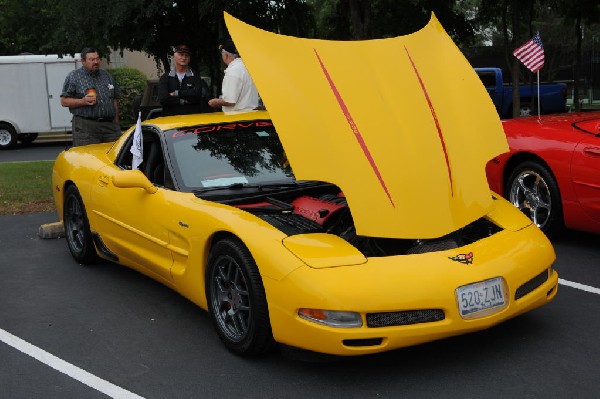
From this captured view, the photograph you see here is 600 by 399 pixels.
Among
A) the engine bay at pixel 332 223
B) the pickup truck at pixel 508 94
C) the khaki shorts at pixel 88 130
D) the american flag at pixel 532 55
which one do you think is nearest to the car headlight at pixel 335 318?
the engine bay at pixel 332 223

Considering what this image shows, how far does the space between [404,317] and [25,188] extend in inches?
334

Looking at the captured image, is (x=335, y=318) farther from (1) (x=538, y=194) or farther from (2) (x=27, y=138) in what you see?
(2) (x=27, y=138)

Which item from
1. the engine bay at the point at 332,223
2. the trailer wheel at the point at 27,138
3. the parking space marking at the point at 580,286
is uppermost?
the engine bay at the point at 332,223

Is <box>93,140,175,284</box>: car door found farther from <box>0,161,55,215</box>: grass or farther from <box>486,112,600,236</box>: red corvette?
<box>0,161,55,215</box>: grass

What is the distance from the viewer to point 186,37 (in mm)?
18609

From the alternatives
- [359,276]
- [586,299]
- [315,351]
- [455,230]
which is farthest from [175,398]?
[586,299]

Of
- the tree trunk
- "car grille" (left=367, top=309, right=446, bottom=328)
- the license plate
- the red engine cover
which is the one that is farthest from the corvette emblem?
the tree trunk

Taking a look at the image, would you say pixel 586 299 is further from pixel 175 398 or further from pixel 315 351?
pixel 175 398

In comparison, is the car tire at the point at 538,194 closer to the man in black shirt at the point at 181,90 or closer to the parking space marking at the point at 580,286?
the parking space marking at the point at 580,286

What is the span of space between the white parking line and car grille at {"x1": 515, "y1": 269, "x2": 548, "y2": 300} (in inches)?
79.2

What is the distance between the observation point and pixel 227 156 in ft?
16.9

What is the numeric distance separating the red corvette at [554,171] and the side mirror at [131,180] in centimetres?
342

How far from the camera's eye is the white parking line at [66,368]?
3795 mm

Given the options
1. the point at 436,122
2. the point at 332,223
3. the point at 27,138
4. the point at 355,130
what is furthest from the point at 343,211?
the point at 27,138
